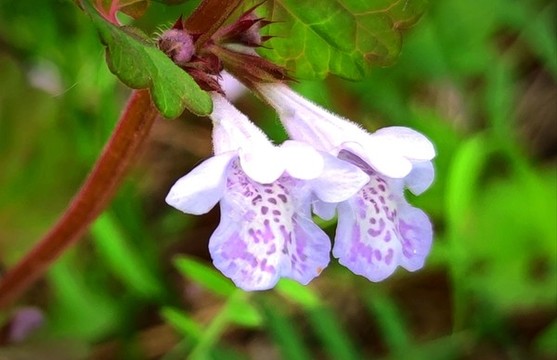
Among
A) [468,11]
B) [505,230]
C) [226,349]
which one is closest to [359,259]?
[226,349]

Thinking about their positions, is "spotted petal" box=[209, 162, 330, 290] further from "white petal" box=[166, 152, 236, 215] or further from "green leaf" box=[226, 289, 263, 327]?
"green leaf" box=[226, 289, 263, 327]

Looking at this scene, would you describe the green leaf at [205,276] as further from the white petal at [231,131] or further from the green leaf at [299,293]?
the white petal at [231,131]

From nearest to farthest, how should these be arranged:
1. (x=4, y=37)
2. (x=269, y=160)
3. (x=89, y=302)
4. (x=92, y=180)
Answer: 1. (x=269, y=160)
2. (x=92, y=180)
3. (x=89, y=302)
4. (x=4, y=37)

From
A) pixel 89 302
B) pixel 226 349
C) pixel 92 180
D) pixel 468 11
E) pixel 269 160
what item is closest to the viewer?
pixel 269 160

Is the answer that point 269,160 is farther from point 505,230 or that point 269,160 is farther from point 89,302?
point 505,230

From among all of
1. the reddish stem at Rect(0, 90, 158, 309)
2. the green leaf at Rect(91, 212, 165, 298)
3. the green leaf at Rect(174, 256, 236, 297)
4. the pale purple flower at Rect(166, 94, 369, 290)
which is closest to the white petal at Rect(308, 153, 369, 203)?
the pale purple flower at Rect(166, 94, 369, 290)

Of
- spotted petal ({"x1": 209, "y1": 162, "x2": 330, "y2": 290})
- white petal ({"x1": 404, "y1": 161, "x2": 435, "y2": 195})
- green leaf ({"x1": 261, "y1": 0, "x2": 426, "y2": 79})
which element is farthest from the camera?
green leaf ({"x1": 261, "y1": 0, "x2": 426, "y2": 79})
